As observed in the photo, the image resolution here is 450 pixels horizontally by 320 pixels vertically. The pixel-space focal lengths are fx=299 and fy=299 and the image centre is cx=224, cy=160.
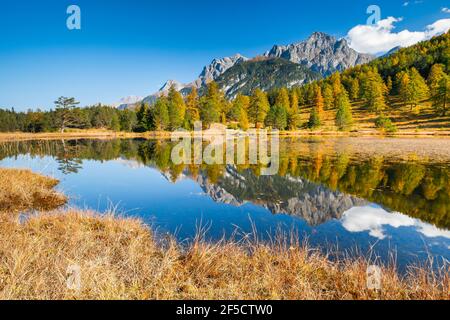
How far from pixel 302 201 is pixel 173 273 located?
8721mm

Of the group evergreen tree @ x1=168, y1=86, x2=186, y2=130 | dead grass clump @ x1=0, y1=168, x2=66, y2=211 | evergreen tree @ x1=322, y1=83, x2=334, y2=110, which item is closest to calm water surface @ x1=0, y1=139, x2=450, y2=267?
dead grass clump @ x1=0, y1=168, x2=66, y2=211

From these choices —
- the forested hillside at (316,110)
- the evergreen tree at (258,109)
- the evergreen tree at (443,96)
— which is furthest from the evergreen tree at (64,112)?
the evergreen tree at (443,96)

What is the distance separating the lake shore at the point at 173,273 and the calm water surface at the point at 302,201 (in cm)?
182

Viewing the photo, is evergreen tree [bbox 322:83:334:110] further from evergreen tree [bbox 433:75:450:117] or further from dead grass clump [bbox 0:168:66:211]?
dead grass clump [bbox 0:168:66:211]

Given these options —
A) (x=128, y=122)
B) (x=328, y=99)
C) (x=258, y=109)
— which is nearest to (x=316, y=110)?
(x=328, y=99)

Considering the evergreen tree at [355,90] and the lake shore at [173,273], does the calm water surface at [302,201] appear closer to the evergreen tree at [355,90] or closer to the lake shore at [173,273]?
the lake shore at [173,273]

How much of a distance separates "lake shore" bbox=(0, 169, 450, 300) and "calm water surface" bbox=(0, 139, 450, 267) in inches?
71.7

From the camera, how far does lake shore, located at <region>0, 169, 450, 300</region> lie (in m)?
4.56

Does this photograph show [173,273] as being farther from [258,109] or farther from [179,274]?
[258,109]

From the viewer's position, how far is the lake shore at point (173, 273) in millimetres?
4559

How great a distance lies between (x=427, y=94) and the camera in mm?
83438
